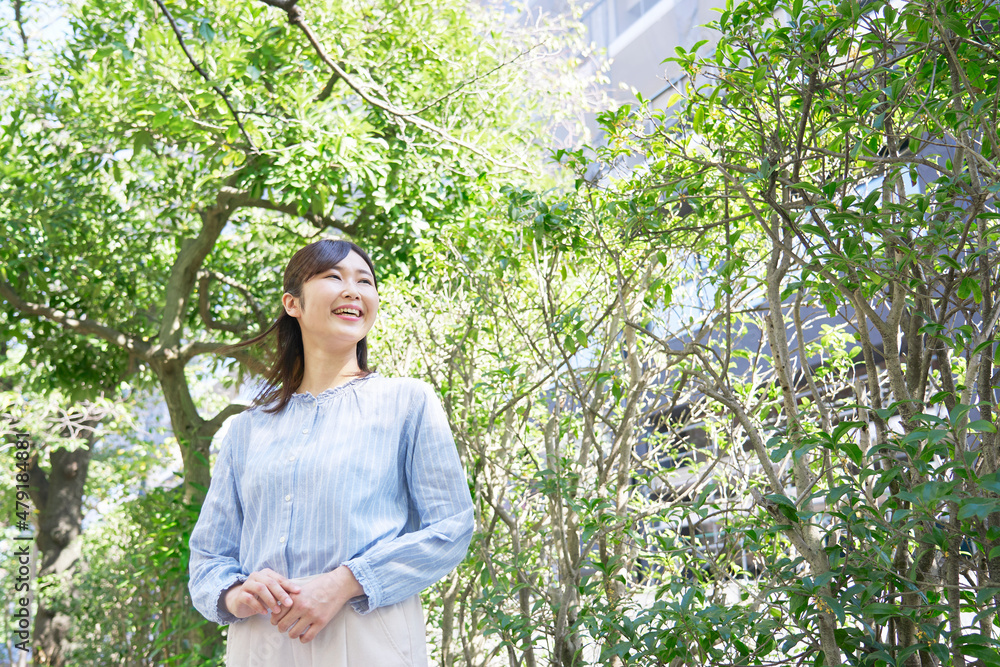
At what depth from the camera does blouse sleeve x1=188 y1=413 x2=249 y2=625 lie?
4.42 ft

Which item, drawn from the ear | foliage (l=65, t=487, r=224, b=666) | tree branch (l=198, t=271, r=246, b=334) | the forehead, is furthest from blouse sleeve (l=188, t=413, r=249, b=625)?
tree branch (l=198, t=271, r=246, b=334)

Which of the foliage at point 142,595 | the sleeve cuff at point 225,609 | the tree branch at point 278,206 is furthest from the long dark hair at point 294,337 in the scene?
the tree branch at point 278,206

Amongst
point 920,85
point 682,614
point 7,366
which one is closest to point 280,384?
point 682,614

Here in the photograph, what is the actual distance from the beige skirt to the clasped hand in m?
0.03

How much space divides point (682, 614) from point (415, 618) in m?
0.58

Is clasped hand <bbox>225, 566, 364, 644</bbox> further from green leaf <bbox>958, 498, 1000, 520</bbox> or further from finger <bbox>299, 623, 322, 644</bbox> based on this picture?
green leaf <bbox>958, 498, 1000, 520</bbox>

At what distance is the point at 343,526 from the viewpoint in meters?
1.32

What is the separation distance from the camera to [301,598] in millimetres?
1212

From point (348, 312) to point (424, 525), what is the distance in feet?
1.46

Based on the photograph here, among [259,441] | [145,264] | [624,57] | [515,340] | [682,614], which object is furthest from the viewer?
[624,57]

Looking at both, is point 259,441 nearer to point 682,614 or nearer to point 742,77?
point 682,614

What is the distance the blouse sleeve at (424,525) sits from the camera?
1.26m

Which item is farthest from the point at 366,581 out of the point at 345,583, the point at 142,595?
the point at 142,595

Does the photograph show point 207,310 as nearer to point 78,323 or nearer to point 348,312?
point 78,323
